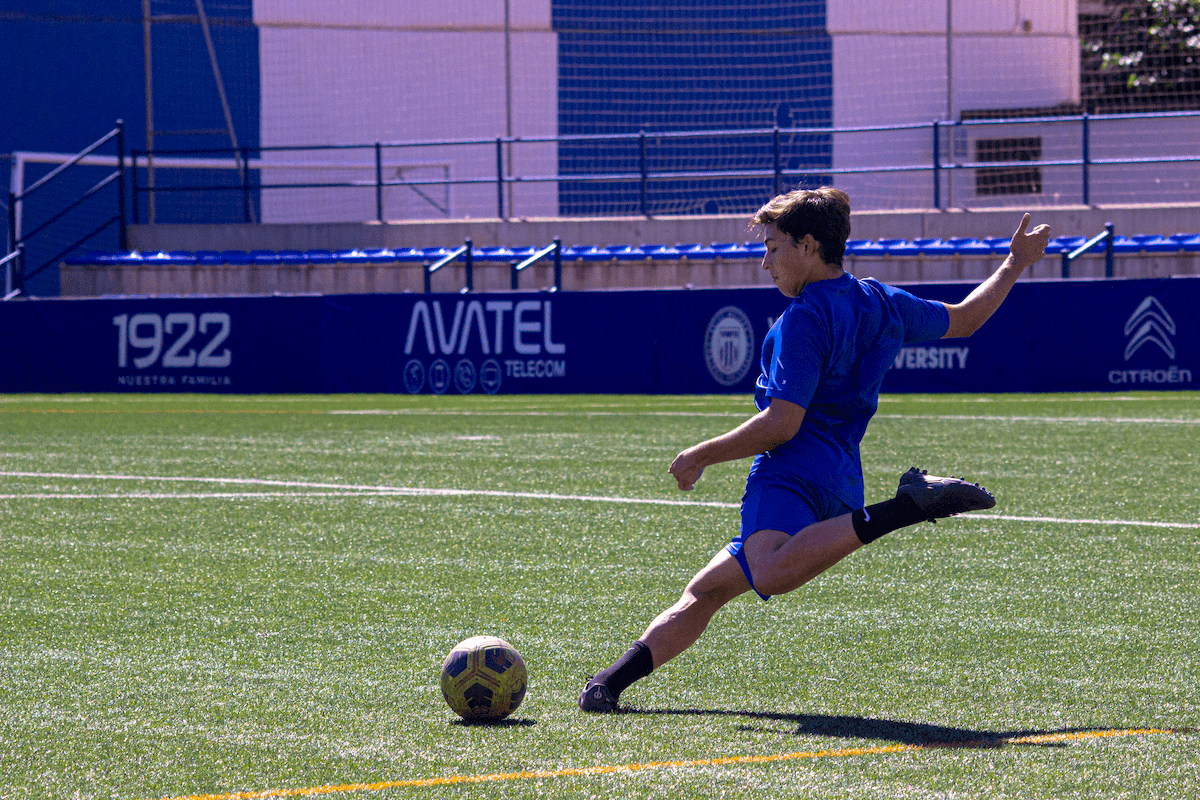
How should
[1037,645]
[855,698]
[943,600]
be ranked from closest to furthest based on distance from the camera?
[855,698] < [1037,645] < [943,600]

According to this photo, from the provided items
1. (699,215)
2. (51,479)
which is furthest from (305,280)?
(51,479)

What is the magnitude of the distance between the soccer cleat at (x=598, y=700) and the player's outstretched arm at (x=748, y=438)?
68 cm

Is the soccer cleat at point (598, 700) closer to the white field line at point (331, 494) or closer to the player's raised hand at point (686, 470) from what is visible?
the player's raised hand at point (686, 470)

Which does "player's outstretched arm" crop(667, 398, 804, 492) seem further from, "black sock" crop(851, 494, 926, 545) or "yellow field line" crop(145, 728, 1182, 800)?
"yellow field line" crop(145, 728, 1182, 800)

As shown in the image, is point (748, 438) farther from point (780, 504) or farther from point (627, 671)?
point (627, 671)

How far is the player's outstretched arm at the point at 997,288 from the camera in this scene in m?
4.67

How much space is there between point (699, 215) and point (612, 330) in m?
6.85

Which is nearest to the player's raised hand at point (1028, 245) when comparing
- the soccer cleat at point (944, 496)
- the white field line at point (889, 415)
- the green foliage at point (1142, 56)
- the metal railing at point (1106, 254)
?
the soccer cleat at point (944, 496)

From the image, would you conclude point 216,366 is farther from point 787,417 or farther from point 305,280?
point 787,417

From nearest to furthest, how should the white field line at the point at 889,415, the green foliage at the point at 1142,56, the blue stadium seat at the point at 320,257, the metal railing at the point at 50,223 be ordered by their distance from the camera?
the white field line at the point at 889,415 < the metal railing at the point at 50,223 < the blue stadium seat at the point at 320,257 < the green foliage at the point at 1142,56

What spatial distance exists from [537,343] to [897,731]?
635 inches

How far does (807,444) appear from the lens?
170 inches

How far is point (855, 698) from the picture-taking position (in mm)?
4438

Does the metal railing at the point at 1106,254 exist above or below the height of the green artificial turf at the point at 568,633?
above
